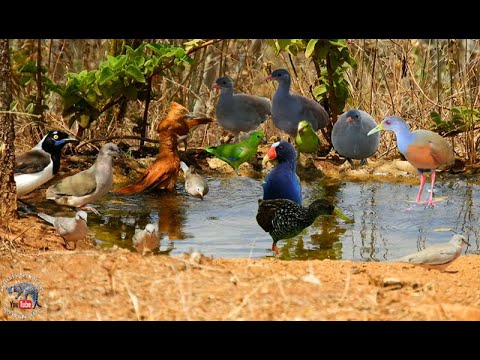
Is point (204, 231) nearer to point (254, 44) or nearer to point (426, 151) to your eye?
point (426, 151)

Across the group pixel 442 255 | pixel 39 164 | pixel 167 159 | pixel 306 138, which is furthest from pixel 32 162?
pixel 442 255

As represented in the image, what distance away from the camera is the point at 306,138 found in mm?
9203

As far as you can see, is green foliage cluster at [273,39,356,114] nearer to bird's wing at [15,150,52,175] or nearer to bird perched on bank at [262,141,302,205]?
bird perched on bank at [262,141,302,205]

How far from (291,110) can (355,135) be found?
2.60 feet

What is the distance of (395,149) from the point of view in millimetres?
10117

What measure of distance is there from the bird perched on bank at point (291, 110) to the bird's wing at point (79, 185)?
8.16 feet

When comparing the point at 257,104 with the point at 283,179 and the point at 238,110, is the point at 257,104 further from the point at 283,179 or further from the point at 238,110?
the point at 283,179

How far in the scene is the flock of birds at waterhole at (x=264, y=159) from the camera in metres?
6.59

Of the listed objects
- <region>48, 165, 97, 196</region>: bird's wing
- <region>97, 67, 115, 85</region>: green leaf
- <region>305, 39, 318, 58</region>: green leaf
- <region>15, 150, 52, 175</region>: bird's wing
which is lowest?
<region>48, 165, 97, 196</region>: bird's wing

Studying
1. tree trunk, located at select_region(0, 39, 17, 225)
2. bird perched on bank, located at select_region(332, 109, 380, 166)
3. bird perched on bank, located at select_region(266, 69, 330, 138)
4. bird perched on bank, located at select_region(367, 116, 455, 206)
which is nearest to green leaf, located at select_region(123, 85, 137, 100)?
bird perched on bank, located at select_region(266, 69, 330, 138)

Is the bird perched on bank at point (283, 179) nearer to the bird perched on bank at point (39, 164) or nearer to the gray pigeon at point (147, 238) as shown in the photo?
the gray pigeon at point (147, 238)

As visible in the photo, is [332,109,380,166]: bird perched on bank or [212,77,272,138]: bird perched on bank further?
[212,77,272,138]: bird perched on bank

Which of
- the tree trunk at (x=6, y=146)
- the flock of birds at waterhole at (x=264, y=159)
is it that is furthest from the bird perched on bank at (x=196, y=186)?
the tree trunk at (x=6, y=146)

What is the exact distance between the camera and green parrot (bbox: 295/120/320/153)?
9.15 m
